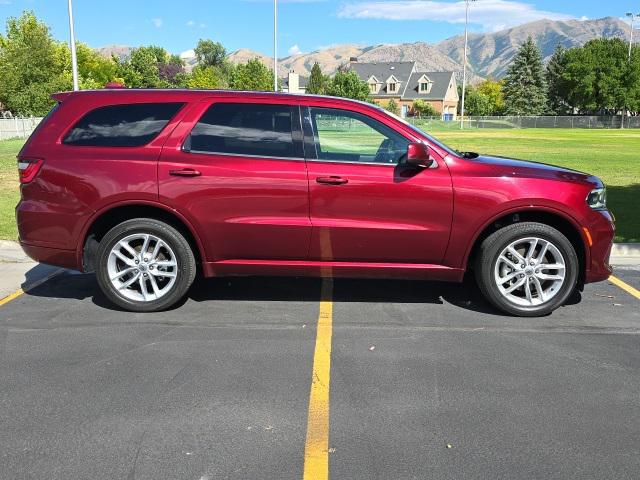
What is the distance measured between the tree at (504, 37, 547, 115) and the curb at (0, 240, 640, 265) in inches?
3382

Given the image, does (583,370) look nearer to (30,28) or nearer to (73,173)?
(73,173)

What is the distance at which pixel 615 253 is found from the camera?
7.41 metres

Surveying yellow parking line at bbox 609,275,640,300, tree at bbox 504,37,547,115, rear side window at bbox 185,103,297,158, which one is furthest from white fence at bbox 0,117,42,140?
tree at bbox 504,37,547,115

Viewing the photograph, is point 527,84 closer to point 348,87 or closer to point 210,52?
point 348,87

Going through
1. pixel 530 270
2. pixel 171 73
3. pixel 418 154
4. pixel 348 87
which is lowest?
pixel 530 270

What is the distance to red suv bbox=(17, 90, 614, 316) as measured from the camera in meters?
4.90

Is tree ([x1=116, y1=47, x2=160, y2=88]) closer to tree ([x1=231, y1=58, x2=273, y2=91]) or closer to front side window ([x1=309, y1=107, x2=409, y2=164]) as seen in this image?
tree ([x1=231, y1=58, x2=273, y2=91])

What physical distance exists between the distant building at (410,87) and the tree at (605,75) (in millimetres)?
22444

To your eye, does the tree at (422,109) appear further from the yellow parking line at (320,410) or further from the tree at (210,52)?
the yellow parking line at (320,410)

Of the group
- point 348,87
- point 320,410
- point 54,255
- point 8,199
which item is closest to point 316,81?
point 348,87

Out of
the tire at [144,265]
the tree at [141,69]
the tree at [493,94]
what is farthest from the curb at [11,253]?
the tree at [493,94]

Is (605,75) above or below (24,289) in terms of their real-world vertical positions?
above

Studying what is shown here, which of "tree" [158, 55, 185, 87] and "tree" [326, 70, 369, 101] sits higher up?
"tree" [158, 55, 185, 87]

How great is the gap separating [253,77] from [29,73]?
42664 millimetres
